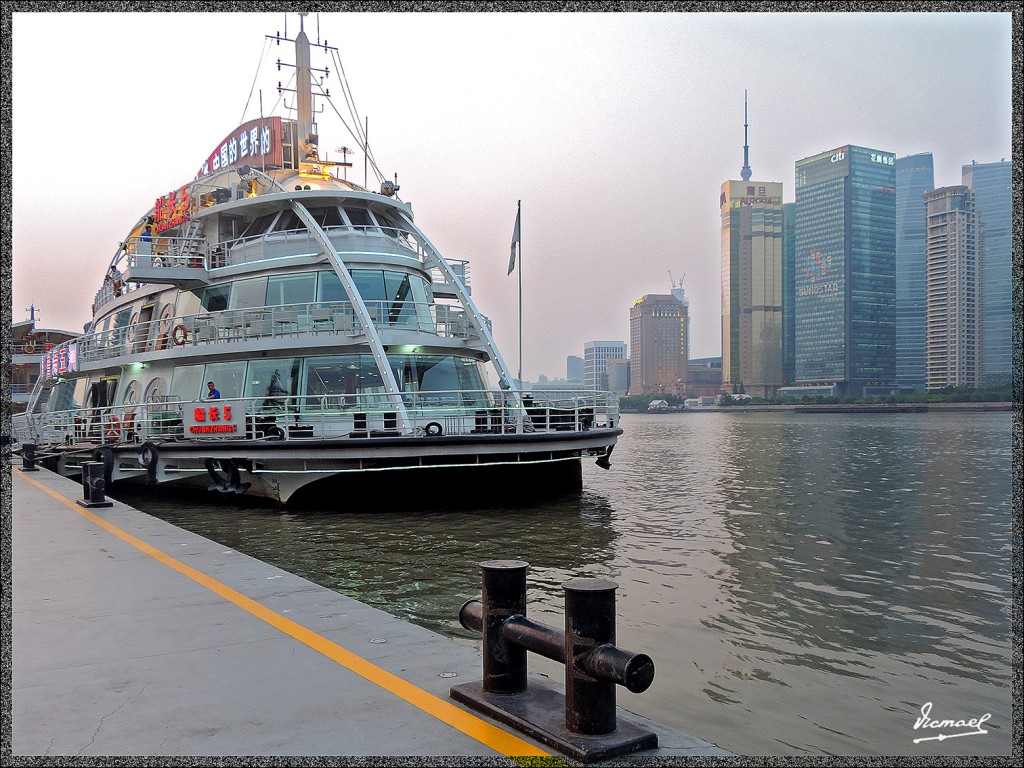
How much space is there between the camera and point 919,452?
36188mm

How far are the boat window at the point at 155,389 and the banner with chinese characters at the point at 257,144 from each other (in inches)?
322

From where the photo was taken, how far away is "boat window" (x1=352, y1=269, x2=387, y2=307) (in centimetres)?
2027

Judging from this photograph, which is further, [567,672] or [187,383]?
[187,383]

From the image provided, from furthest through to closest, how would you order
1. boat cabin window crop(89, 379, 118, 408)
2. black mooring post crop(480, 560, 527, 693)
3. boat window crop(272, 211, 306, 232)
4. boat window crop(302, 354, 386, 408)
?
boat cabin window crop(89, 379, 118, 408)
boat window crop(272, 211, 306, 232)
boat window crop(302, 354, 386, 408)
black mooring post crop(480, 560, 527, 693)

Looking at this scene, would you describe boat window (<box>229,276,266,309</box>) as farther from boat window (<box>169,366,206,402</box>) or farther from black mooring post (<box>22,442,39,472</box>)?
black mooring post (<box>22,442,39,472</box>)

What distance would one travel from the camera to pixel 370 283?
20422mm

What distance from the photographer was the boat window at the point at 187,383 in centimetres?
2083

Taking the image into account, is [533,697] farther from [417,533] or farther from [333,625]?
[417,533]

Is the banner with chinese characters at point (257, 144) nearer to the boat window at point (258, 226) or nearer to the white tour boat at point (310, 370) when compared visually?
the white tour boat at point (310, 370)

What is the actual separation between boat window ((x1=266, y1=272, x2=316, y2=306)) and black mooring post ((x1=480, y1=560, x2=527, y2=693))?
16718 mm

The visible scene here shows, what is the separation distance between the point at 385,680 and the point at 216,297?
62.5ft

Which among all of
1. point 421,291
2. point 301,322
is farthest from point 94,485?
point 421,291

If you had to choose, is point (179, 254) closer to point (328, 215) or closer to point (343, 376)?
point (328, 215)

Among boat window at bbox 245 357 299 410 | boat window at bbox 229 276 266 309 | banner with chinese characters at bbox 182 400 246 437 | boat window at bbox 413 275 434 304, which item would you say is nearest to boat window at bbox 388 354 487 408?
boat window at bbox 413 275 434 304
